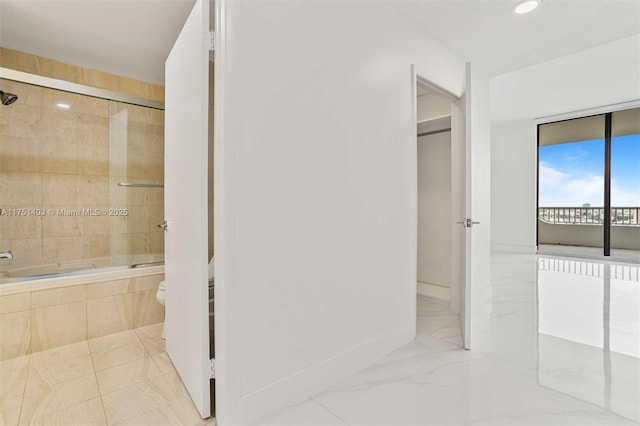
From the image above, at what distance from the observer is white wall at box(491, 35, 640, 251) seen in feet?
12.4

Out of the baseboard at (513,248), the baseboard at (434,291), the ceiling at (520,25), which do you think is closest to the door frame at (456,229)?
the baseboard at (434,291)

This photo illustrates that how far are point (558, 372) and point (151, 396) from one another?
2314 mm

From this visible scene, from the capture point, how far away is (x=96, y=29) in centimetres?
247

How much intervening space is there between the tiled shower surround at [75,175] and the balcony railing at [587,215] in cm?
757

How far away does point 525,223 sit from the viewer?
662 cm

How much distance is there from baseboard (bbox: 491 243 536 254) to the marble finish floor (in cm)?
348

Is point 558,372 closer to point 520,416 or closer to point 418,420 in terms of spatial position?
point 520,416

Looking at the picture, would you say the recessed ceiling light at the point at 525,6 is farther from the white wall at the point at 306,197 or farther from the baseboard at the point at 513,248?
the baseboard at the point at 513,248

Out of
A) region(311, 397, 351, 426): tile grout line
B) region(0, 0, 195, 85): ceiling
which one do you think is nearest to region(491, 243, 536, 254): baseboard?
region(311, 397, 351, 426): tile grout line

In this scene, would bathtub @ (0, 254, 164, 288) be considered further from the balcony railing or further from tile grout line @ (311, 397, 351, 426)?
the balcony railing

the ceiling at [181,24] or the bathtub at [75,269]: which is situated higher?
the ceiling at [181,24]

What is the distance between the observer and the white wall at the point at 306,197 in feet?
4.64

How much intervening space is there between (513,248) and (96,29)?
7.64 m

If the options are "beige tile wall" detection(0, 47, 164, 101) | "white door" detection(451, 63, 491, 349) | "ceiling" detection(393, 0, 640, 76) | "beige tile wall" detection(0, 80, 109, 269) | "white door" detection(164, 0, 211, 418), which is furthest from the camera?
"white door" detection(451, 63, 491, 349)
